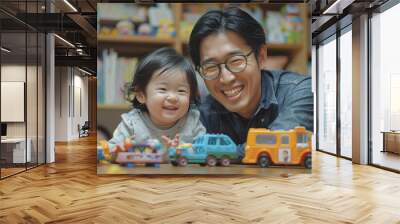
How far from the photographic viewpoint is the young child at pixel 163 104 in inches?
278

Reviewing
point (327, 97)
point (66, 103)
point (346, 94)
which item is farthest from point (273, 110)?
point (66, 103)

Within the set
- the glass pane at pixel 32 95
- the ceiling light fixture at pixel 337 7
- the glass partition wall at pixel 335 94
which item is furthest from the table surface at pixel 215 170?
the glass partition wall at pixel 335 94

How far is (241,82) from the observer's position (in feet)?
23.2

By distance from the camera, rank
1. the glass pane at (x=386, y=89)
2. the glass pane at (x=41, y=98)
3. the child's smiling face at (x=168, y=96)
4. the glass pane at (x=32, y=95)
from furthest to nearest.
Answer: the glass pane at (x=41, y=98)
the glass pane at (x=32, y=95)
the glass pane at (x=386, y=89)
the child's smiling face at (x=168, y=96)

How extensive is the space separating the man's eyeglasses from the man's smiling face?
0.05m

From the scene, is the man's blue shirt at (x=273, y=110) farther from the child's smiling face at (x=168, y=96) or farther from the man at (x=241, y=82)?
the child's smiling face at (x=168, y=96)

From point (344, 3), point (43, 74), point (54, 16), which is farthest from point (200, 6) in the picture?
point (43, 74)

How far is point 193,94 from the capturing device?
7094mm

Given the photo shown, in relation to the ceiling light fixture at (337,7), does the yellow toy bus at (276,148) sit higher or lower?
lower

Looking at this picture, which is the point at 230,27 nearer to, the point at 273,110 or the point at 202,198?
the point at 273,110

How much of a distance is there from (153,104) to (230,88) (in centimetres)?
139

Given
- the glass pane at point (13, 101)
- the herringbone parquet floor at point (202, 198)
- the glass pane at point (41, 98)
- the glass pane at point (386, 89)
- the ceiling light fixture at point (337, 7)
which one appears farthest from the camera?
the glass pane at point (41, 98)

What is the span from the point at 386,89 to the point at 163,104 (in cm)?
450

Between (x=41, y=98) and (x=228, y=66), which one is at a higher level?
(x=228, y=66)
